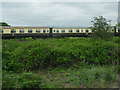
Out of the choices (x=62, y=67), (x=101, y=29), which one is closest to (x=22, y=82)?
(x=62, y=67)

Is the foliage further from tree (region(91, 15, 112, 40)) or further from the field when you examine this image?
tree (region(91, 15, 112, 40))

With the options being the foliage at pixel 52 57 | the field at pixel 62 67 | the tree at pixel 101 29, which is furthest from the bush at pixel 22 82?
the tree at pixel 101 29

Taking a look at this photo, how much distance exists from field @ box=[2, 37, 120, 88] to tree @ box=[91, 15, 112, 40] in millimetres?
2471

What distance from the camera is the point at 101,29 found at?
939 cm

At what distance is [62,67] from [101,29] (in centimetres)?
534

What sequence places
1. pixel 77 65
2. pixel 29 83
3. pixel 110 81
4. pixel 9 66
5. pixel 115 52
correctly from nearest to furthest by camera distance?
pixel 29 83 < pixel 110 81 < pixel 9 66 < pixel 77 65 < pixel 115 52

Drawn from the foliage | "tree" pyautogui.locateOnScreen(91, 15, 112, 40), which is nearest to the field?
the foliage

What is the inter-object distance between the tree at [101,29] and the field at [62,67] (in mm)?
2471

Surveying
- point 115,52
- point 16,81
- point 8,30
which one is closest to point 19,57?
point 16,81

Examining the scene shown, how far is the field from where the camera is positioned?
379 centimetres

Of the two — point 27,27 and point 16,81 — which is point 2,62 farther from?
point 27,27

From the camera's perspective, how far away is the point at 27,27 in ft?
57.9

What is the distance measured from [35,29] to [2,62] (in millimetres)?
12783

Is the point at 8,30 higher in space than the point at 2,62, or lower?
higher
